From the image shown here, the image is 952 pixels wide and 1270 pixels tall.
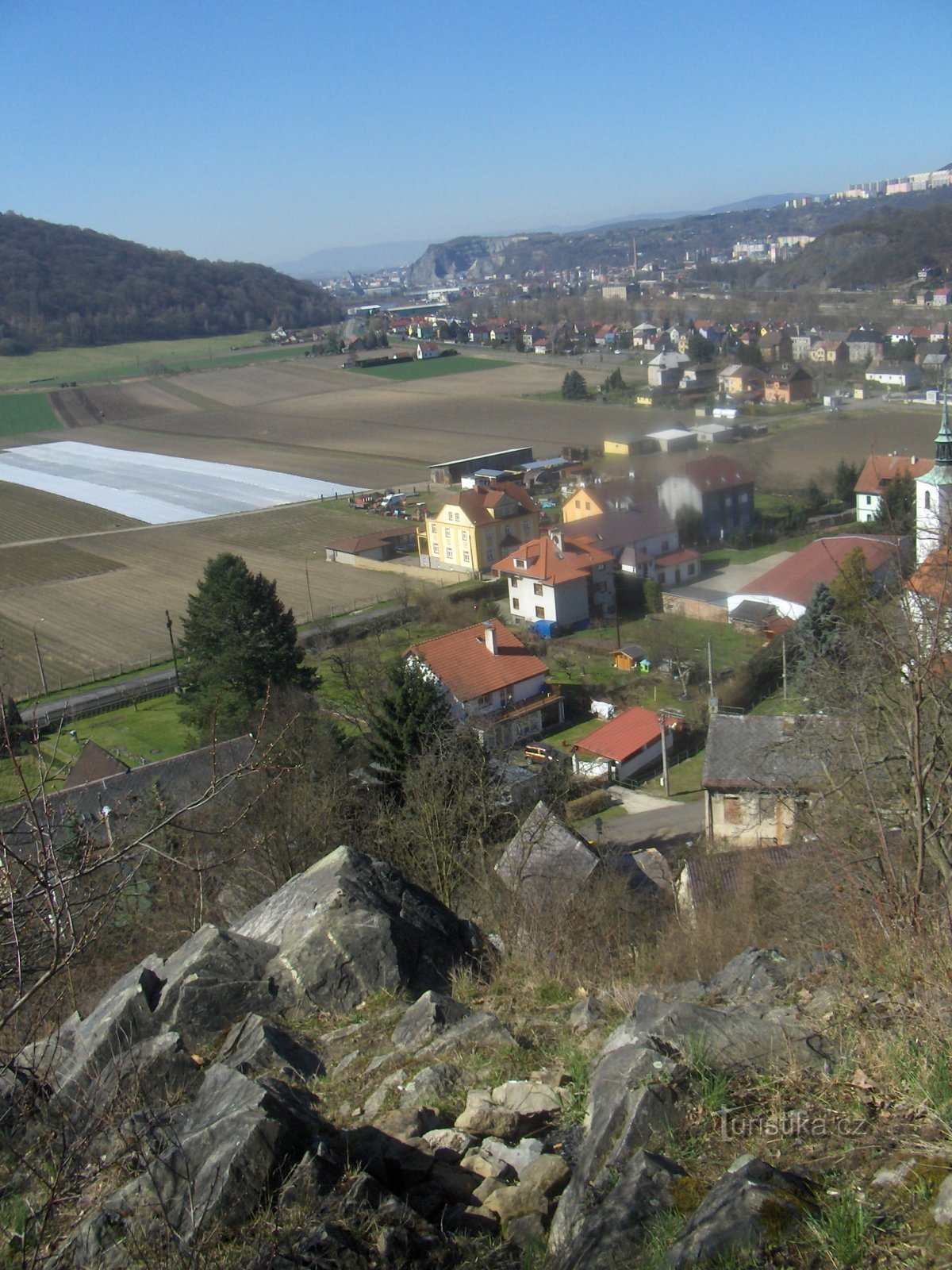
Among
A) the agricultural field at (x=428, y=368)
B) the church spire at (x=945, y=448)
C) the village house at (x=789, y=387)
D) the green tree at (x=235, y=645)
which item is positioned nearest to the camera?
the green tree at (x=235, y=645)

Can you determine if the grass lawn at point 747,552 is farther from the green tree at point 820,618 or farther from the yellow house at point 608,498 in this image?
the green tree at point 820,618

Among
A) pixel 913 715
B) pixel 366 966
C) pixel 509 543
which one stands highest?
pixel 913 715

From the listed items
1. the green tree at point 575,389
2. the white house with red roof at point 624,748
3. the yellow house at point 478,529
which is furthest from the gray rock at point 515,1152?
the green tree at point 575,389

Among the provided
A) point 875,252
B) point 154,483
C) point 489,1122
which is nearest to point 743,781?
point 489,1122

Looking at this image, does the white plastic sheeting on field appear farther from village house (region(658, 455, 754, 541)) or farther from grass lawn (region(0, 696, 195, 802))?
grass lawn (region(0, 696, 195, 802))

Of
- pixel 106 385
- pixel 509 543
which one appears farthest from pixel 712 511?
pixel 106 385

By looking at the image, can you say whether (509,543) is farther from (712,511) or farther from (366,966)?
(366,966)
